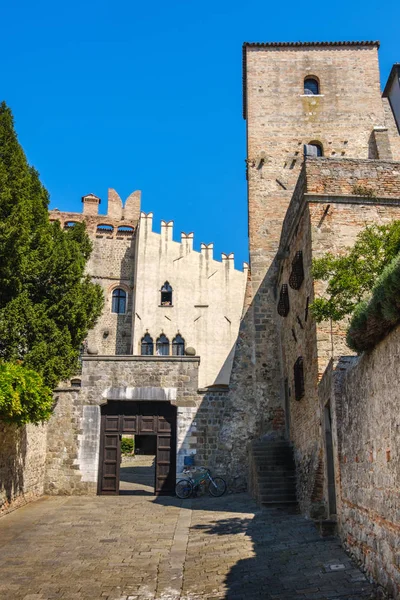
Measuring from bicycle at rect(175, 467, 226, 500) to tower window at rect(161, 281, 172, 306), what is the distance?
52.2 feet

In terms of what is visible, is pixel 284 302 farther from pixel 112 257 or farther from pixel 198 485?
pixel 112 257

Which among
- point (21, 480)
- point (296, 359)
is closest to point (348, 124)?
point (296, 359)

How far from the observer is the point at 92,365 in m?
17.5

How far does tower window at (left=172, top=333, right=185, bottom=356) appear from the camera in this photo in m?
29.9

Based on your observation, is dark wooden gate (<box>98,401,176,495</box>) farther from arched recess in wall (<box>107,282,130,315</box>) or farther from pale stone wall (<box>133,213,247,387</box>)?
arched recess in wall (<box>107,282,130,315</box>)

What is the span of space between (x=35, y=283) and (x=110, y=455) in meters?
6.13

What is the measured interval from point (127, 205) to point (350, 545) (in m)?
32.0

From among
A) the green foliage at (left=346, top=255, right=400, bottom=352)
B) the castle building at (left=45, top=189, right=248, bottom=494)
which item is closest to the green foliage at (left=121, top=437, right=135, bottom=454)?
the castle building at (left=45, top=189, right=248, bottom=494)

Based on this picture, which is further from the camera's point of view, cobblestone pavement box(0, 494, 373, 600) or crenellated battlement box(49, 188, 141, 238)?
crenellated battlement box(49, 188, 141, 238)

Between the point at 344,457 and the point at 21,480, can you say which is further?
the point at 21,480

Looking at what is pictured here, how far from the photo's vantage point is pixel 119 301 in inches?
1325

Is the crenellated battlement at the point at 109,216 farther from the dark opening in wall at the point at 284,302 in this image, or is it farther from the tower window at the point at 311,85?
the dark opening in wall at the point at 284,302

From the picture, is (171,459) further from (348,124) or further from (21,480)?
(348,124)

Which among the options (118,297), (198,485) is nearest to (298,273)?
(198,485)
